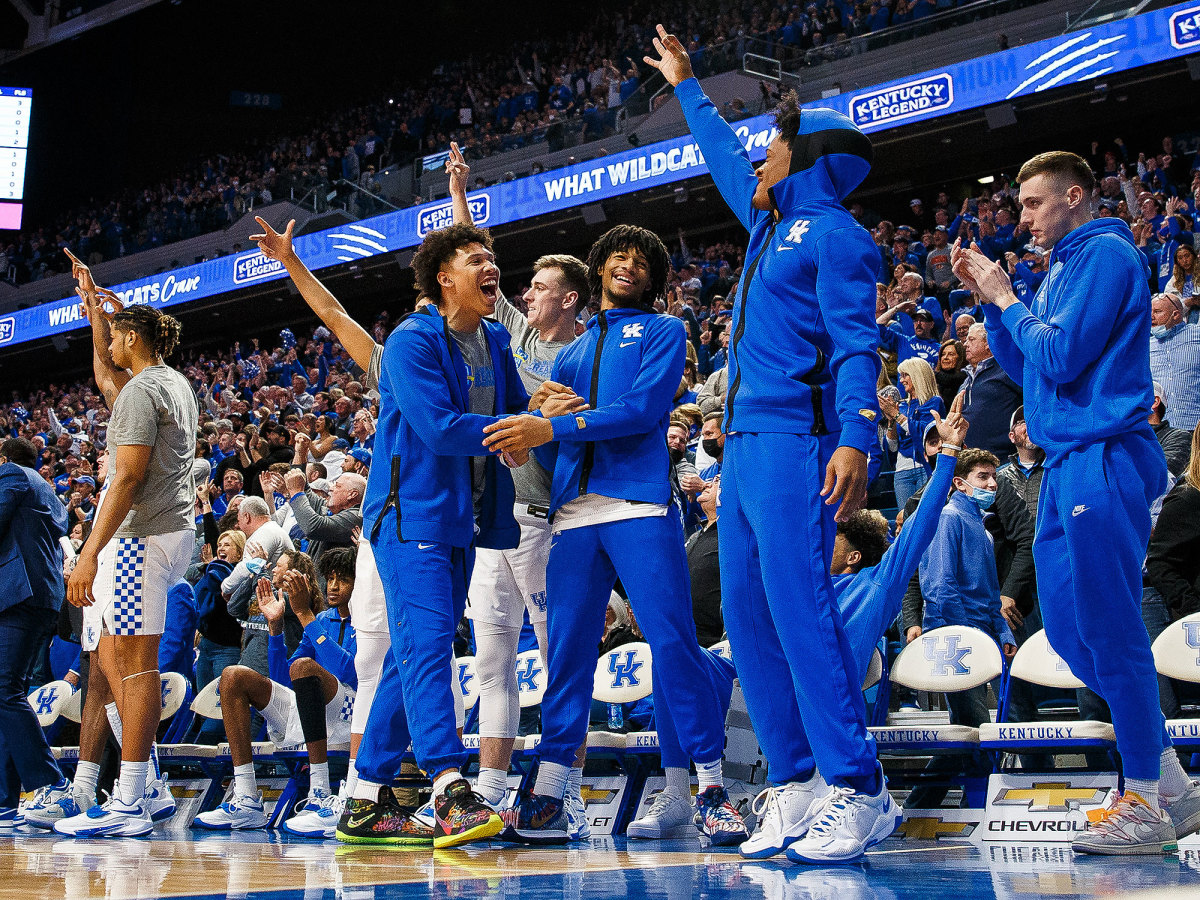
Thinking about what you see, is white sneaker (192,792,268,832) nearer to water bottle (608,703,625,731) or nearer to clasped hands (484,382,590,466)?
water bottle (608,703,625,731)

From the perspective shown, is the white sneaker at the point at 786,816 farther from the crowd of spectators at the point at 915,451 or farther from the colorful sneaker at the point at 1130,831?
the crowd of spectators at the point at 915,451

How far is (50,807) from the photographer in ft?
15.3

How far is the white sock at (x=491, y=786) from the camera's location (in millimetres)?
3668

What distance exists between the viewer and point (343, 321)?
4.43m

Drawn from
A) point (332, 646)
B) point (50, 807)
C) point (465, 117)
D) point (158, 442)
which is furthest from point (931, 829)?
point (465, 117)

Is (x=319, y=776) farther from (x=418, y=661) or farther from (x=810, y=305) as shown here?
(x=810, y=305)

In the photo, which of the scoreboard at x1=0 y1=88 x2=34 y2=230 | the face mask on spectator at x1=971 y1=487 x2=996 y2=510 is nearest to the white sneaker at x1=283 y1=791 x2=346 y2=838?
the face mask on spectator at x1=971 y1=487 x2=996 y2=510

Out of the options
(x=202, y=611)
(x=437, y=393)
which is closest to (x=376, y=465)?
(x=437, y=393)

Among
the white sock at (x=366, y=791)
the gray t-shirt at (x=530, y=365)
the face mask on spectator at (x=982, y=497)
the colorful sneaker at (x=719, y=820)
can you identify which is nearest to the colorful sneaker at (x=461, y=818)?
the white sock at (x=366, y=791)

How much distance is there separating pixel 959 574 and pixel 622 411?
7.16ft

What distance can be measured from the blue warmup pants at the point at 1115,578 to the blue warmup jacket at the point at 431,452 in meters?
1.68

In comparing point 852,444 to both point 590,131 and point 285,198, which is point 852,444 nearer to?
point 590,131

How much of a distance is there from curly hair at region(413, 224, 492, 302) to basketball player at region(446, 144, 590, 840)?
18 cm

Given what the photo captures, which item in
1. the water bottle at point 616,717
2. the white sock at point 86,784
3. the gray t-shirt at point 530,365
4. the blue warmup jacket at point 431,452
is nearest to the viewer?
the blue warmup jacket at point 431,452
